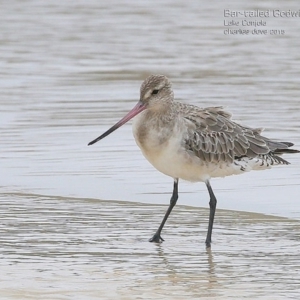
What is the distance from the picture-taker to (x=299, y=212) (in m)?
9.69

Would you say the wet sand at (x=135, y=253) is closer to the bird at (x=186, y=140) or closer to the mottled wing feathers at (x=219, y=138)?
the bird at (x=186, y=140)

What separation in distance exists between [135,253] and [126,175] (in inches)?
107

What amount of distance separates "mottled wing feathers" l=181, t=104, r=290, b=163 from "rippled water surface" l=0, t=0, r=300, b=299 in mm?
545

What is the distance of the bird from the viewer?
8977 millimetres

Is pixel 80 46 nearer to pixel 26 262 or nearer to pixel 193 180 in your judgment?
pixel 193 180

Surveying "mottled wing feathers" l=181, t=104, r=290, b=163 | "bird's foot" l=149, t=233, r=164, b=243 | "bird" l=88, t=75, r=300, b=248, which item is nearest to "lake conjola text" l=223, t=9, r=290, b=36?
"mottled wing feathers" l=181, t=104, r=290, b=163

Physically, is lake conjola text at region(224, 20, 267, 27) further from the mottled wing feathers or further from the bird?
the bird

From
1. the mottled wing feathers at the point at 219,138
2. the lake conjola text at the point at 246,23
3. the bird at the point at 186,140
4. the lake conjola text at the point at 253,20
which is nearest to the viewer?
the bird at the point at 186,140

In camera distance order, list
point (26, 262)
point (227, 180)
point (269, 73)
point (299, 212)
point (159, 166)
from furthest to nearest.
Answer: point (269, 73)
point (227, 180)
point (299, 212)
point (159, 166)
point (26, 262)

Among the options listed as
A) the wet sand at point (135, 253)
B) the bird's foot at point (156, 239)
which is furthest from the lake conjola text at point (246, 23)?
the bird's foot at point (156, 239)

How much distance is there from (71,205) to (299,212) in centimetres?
206

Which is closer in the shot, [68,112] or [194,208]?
[194,208]

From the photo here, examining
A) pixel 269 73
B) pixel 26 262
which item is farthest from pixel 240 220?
pixel 269 73

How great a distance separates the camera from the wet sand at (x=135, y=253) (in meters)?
7.28
